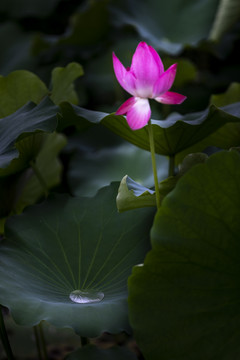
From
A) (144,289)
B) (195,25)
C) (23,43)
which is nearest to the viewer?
(144,289)

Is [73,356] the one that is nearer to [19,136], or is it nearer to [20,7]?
[19,136]

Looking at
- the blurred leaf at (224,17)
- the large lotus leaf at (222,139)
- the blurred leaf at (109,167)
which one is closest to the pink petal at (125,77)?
the large lotus leaf at (222,139)

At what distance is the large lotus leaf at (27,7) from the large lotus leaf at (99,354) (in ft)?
6.86

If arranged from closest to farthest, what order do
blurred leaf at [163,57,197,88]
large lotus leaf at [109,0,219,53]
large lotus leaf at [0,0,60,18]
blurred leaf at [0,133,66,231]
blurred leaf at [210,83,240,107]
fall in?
blurred leaf at [0,133,66,231] < blurred leaf at [210,83,240,107] < blurred leaf at [163,57,197,88] < large lotus leaf at [109,0,219,53] < large lotus leaf at [0,0,60,18]

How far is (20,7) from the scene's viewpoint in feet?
8.61

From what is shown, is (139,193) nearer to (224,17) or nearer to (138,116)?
(138,116)

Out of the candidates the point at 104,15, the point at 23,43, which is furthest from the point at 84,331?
the point at 23,43

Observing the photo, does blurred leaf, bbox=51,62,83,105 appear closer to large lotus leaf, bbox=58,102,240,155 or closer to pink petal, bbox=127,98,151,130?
large lotus leaf, bbox=58,102,240,155

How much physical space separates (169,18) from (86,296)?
183cm

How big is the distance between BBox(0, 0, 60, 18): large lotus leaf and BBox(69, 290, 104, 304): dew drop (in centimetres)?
205

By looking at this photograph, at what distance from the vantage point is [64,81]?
114 centimetres

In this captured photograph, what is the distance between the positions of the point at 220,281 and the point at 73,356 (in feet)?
0.99

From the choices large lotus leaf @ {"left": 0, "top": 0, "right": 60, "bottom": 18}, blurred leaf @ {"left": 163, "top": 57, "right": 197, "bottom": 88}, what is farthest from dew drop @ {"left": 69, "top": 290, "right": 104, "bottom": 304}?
large lotus leaf @ {"left": 0, "top": 0, "right": 60, "bottom": 18}

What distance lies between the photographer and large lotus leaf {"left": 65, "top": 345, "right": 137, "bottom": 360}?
0.84 metres
